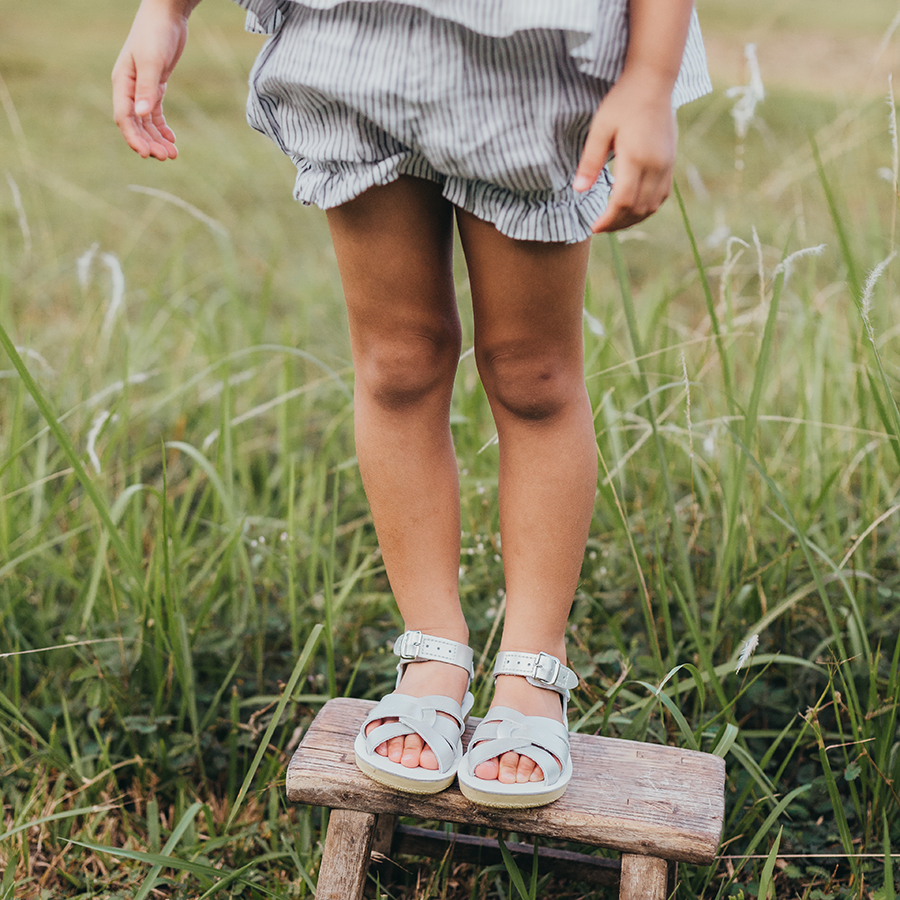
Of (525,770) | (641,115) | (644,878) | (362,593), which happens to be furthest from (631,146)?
(362,593)

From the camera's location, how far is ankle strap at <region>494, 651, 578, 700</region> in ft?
4.27

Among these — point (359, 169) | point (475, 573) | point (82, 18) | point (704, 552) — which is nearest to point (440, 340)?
point (359, 169)

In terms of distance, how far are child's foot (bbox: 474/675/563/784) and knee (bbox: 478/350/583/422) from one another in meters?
0.35

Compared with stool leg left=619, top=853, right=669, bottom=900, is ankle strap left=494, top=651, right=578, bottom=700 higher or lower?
higher

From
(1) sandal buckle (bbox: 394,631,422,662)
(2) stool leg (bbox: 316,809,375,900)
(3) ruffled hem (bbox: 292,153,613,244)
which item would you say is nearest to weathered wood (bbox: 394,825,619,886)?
(2) stool leg (bbox: 316,809,375,900)

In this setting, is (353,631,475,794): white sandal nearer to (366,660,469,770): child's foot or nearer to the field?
(366,660,469,770): child's foot

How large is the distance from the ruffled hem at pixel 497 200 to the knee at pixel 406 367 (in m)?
0.20

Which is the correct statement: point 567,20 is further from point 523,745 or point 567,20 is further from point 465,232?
point 523,745

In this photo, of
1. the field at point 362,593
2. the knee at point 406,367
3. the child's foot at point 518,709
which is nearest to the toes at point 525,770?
the child's foot at point 518,709

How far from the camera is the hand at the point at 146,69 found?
4.05 ft

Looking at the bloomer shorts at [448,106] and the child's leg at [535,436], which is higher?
the bloomer shorts at [448,106]

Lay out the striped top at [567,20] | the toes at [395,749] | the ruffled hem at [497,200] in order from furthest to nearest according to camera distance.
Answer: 1. the toes at [395,749]
2. the ruffled hem at [497,200]
3. the striped top at [567,20]

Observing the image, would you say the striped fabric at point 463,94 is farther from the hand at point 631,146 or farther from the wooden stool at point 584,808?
the wooden stool at point 584,808

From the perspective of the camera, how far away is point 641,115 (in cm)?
102
